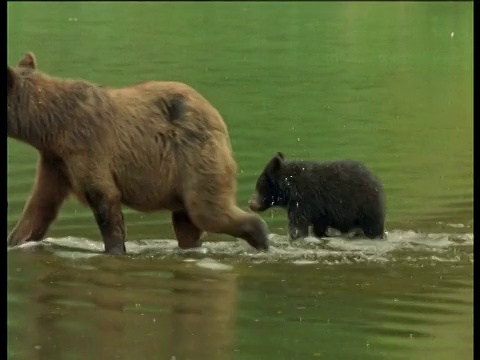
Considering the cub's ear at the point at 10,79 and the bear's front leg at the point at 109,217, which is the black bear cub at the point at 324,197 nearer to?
the bear's front leg at the point at 109,217

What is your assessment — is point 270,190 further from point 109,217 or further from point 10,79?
point 10,79

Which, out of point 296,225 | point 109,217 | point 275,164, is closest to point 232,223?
point 109,217

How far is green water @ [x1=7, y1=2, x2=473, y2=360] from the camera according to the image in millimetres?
7477

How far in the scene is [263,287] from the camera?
884 cm

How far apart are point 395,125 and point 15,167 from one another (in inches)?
201

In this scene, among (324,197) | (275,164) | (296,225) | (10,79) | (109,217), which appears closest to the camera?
(10,79)

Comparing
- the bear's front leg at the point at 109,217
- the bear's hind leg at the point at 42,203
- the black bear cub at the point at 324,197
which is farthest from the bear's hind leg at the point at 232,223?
the bear's hind leg at the point at 42,203

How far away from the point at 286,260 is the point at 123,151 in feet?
4.19

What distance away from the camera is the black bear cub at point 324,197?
1071 centimetres

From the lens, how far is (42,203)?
9.96 meters

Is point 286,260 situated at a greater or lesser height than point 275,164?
lesser

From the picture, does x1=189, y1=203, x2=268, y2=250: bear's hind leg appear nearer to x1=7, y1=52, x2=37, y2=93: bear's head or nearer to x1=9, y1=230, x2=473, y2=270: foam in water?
x1=9, y1=230, x2=473, y2=270: foam in water

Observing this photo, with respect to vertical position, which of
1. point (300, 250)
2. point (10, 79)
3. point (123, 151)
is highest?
point (10, 79)

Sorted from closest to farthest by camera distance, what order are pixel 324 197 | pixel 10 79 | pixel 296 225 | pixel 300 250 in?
1. pixel 10 79
2. pixel 300 250
3. pixel 296 225
4. pixel 324 197
